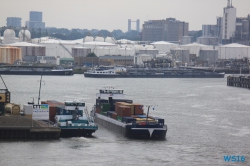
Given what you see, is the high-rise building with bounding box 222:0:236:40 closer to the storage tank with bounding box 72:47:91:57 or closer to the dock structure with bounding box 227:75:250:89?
the storage tank with bounding box 72:47:91:57

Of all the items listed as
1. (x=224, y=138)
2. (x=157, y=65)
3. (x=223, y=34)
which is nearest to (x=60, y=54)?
(x=157, y=65)

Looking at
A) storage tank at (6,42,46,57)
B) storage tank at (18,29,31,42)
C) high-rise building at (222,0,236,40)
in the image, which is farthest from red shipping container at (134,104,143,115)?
high-rise building at (222,0,236,40)

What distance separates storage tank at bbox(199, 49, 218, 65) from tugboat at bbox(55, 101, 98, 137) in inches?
3306

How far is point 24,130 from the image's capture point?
26.0 meters

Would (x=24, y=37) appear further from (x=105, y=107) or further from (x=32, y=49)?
(x=105, y=107)

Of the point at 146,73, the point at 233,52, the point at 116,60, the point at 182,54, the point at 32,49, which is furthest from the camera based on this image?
the point at 233,52

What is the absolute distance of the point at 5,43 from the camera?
106 m

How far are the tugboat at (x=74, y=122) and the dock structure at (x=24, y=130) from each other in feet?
2.42

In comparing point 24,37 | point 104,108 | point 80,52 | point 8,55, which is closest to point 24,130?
point 104,108

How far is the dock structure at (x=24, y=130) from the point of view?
26.0m

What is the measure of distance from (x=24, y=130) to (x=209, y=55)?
87.8m

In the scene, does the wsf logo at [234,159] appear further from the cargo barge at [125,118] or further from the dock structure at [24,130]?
the dock structure at [24,130]

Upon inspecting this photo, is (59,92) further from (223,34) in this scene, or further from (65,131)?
(223,34)

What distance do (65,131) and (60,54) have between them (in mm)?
76921
